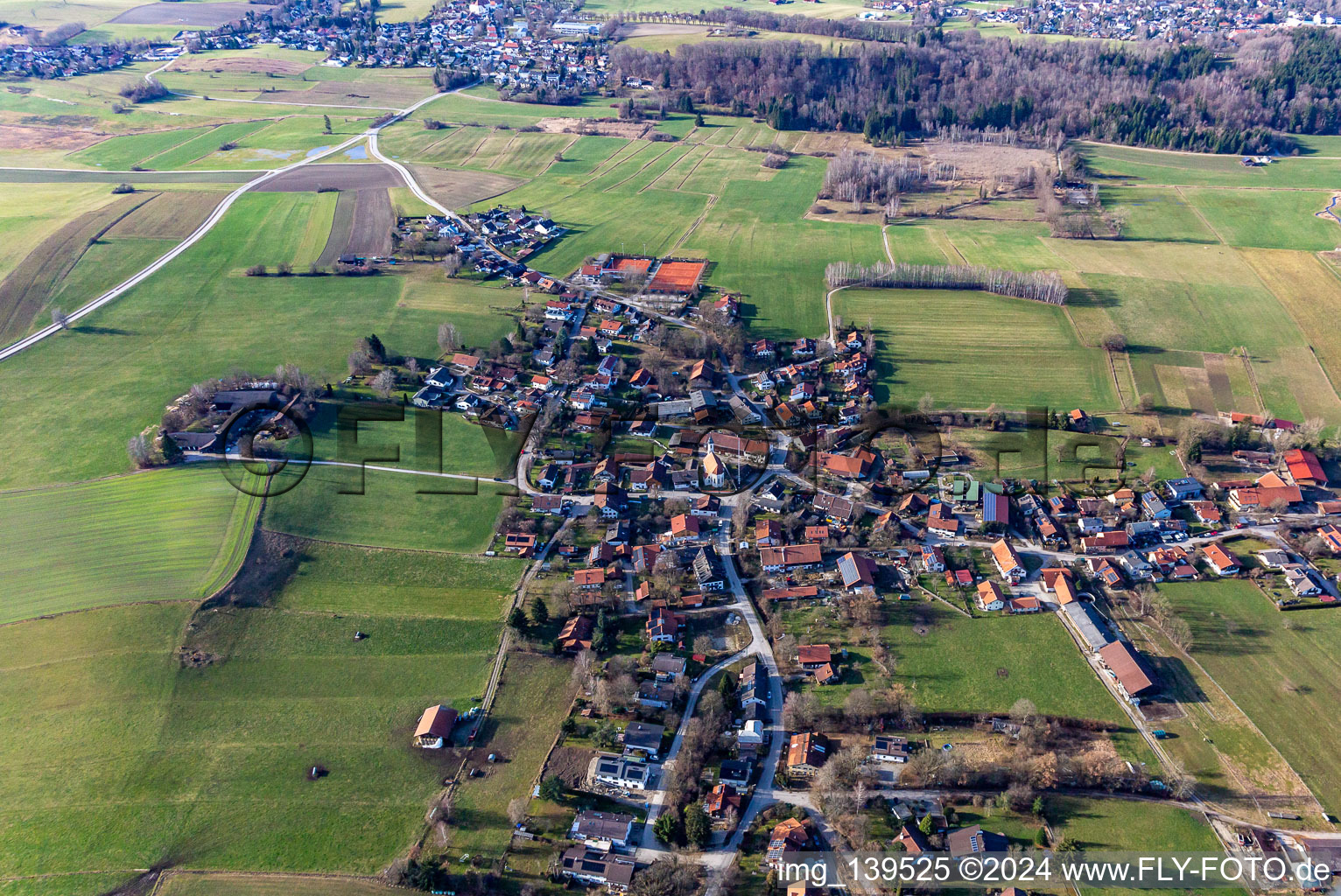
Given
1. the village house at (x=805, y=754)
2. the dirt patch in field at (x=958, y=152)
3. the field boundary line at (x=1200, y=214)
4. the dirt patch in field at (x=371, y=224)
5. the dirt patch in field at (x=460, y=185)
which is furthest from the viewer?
the dirt patch in field at (x=958, y=152)

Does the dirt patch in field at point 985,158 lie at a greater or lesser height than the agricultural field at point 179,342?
greater

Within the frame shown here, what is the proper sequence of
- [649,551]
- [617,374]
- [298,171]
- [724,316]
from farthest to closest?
[298,171]
[724,316]
[617,374]
[649,551]

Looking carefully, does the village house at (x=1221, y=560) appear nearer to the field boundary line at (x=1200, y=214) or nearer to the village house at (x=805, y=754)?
the village house at (x=805, y=754)

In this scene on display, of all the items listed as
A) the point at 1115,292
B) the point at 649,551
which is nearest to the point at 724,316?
the point at 649,551

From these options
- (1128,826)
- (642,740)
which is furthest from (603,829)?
(1128,826)

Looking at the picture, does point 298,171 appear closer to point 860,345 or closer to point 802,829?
point 860,345

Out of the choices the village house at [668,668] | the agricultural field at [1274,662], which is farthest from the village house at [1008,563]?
the village house at [668,668]

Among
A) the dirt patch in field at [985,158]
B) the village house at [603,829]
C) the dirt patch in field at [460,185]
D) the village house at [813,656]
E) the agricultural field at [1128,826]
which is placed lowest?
the village house at [603,829]

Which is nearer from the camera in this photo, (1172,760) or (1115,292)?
(1172,760)
